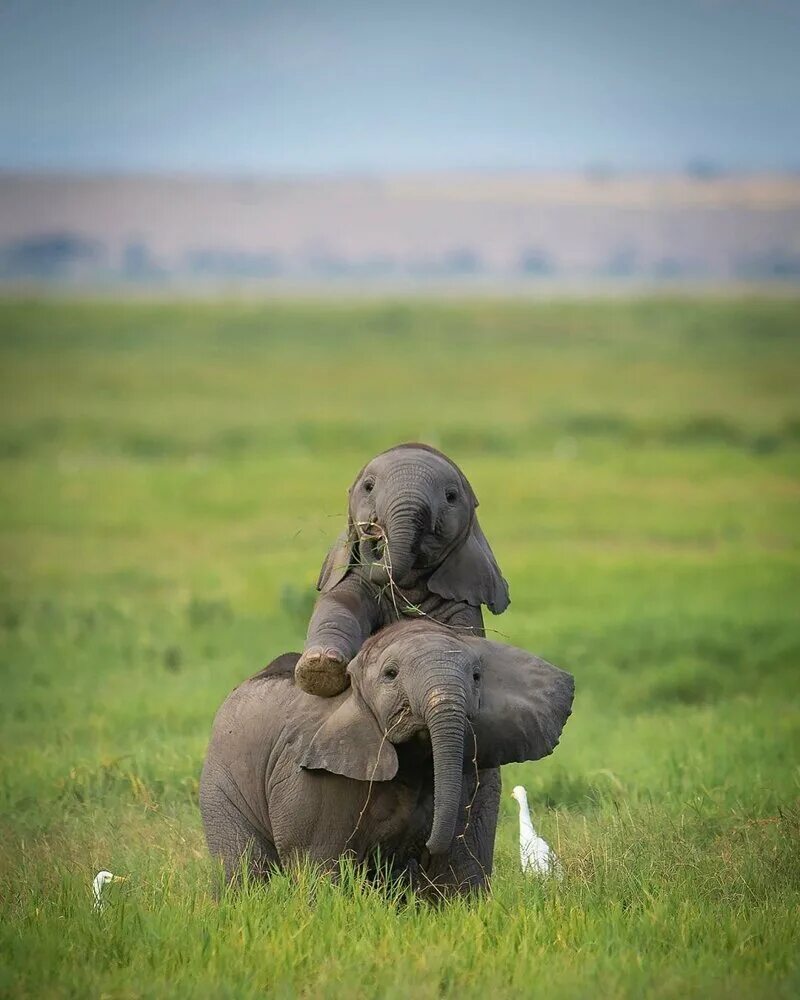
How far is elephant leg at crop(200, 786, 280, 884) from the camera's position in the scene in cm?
837

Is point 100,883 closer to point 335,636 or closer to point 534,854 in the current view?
point 335,636

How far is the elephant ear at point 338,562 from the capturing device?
8.25 meters

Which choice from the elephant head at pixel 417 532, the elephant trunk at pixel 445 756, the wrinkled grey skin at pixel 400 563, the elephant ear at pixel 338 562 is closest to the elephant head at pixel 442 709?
the elephant trunk at pixel 445 756

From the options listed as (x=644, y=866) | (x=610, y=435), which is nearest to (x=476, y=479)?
(x=610, y=435)

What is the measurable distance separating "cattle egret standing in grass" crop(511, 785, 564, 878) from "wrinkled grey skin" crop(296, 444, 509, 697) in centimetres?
104

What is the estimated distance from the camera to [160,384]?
201 feet

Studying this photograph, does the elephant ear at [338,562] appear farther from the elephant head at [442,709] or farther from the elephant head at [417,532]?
the elephant head at [442,709]

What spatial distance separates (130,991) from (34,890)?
5.67 ft

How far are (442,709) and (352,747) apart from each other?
576 mm

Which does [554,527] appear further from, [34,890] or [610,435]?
[34,890]

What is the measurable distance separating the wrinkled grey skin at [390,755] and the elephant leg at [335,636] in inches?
3.3

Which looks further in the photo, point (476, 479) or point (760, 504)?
point (476, 479)

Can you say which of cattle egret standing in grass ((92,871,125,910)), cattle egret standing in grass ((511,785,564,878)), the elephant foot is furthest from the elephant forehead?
cattle egret standing in grass ((92,871,125,910))

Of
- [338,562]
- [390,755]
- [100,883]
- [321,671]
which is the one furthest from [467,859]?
[100,883]
